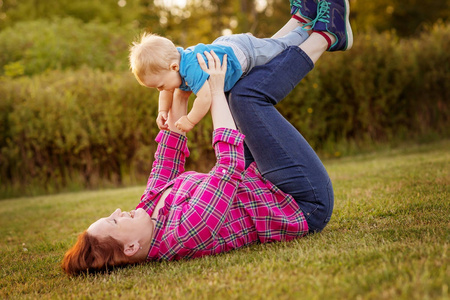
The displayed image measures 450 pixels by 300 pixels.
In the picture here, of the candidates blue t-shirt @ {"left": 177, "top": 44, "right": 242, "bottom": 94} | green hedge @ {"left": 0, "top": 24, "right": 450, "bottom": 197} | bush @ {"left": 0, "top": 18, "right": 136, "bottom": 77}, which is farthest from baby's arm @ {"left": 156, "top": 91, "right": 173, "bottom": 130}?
bush @ {"left": 0, "top": 18, "right": 136, "bottom": 77}

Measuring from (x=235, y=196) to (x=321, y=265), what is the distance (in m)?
0.82

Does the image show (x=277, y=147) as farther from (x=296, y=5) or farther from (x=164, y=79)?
(x=296, y=5)

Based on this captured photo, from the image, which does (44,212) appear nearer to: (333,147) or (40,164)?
(40,164)

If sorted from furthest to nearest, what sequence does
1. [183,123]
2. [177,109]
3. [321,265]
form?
[177,109] < [183,123] < [321,265]

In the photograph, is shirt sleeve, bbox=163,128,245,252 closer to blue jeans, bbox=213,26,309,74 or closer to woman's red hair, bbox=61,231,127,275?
woman's red hair, bbox=61,231,127,275

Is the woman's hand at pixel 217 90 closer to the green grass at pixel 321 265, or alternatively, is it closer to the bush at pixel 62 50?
the green grass at pixel 321 265

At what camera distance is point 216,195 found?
256 centimetres

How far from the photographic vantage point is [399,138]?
8812mm

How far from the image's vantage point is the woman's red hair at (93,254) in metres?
2.61

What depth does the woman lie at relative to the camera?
260 centimetres

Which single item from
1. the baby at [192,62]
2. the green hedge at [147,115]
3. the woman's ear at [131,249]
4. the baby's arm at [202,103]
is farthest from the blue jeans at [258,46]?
the green hedge at [147,115]

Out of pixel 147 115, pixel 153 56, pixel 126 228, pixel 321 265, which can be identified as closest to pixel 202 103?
pixel 153 56

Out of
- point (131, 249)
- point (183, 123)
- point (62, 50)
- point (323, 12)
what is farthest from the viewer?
point (62, 50)

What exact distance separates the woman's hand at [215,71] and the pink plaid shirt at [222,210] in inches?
12.0
